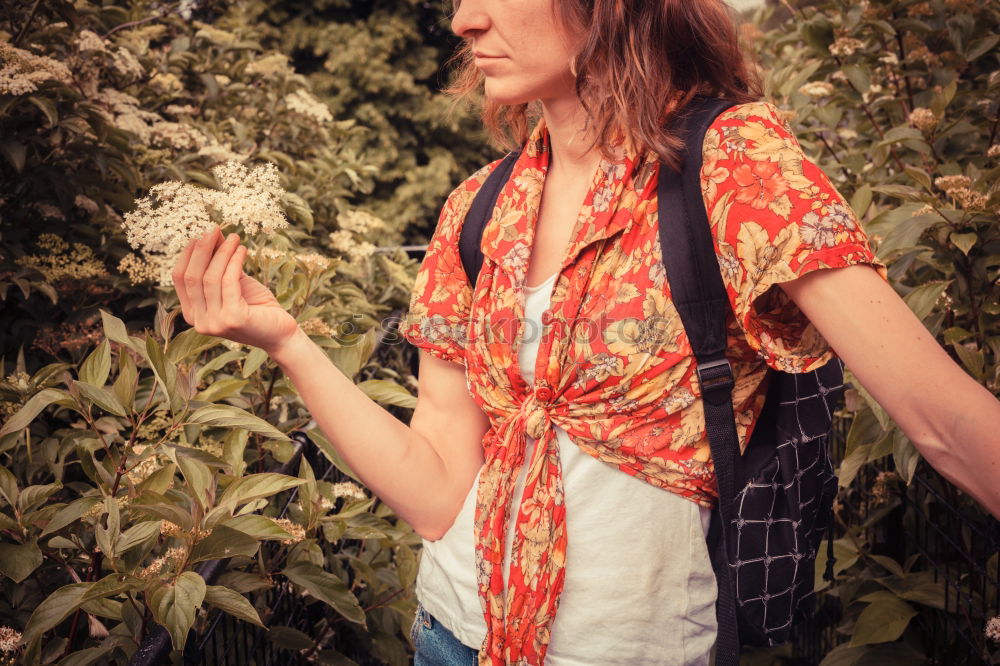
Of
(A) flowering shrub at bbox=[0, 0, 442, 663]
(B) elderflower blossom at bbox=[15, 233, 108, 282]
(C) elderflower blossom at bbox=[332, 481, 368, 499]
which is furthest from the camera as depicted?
(B) elderflower blossom at bbox=[15, 233, 108, 282]

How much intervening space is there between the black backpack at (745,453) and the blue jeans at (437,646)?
0.38m

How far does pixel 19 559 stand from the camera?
121cm

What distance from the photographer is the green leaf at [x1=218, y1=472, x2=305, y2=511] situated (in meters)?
1.30

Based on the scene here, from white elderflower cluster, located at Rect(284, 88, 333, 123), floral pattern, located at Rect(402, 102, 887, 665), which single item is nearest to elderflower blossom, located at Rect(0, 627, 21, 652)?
floral pattern, located at Rect(402, 102, 887, 665)

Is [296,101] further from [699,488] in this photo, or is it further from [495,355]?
[699,488]

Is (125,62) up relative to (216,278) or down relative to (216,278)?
up

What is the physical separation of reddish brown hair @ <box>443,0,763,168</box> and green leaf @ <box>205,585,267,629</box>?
87cm

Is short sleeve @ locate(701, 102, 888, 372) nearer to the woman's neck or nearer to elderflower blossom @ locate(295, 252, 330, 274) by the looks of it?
the woman's neck

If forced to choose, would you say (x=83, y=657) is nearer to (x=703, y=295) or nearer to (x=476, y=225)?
(x=476, y=225)

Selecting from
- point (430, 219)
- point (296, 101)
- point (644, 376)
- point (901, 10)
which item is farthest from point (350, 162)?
point (430, 219)

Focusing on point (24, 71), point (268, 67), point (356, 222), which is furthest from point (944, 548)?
point (268, 67)

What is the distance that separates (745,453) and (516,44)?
66 cm

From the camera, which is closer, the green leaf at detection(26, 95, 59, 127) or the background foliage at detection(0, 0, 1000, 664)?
the background foliage at detection(0, 0, 1000, 664)

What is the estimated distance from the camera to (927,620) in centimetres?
191
